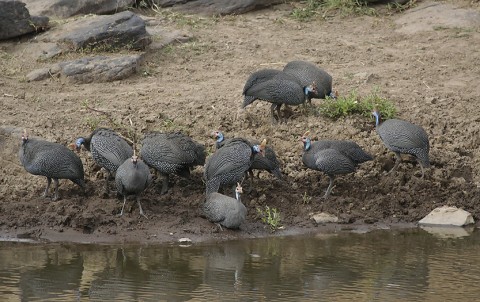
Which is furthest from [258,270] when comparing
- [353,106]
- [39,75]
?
[39,75]

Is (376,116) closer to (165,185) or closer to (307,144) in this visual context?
(307,144)

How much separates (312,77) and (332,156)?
1591mm

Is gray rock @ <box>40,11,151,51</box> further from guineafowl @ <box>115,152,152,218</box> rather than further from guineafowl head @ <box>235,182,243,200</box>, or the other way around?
guineafowl head @ <box>235,182,243,200</box>

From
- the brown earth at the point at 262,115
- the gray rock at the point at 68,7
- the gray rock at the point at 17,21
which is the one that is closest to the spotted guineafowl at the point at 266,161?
the brown earth at the point at 262,115

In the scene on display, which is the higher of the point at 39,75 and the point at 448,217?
the point at 39,75

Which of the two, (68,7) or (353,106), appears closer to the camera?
(353,106)

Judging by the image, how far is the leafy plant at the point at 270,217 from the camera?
10.2 meters

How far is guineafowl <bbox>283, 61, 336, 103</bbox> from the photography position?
11867mm

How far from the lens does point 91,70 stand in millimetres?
12633

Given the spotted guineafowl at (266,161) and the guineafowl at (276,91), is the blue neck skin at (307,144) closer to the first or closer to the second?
the spotted guineafowl at (266,161)

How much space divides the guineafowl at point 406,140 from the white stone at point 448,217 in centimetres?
59

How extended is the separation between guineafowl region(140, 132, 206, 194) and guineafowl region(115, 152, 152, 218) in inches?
13.0

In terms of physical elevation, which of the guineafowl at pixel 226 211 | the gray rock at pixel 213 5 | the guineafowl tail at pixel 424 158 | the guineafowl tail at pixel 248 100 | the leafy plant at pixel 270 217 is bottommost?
the leafy plant at pixel 270 217

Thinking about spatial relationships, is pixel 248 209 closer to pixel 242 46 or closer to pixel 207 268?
pixel 207 268
